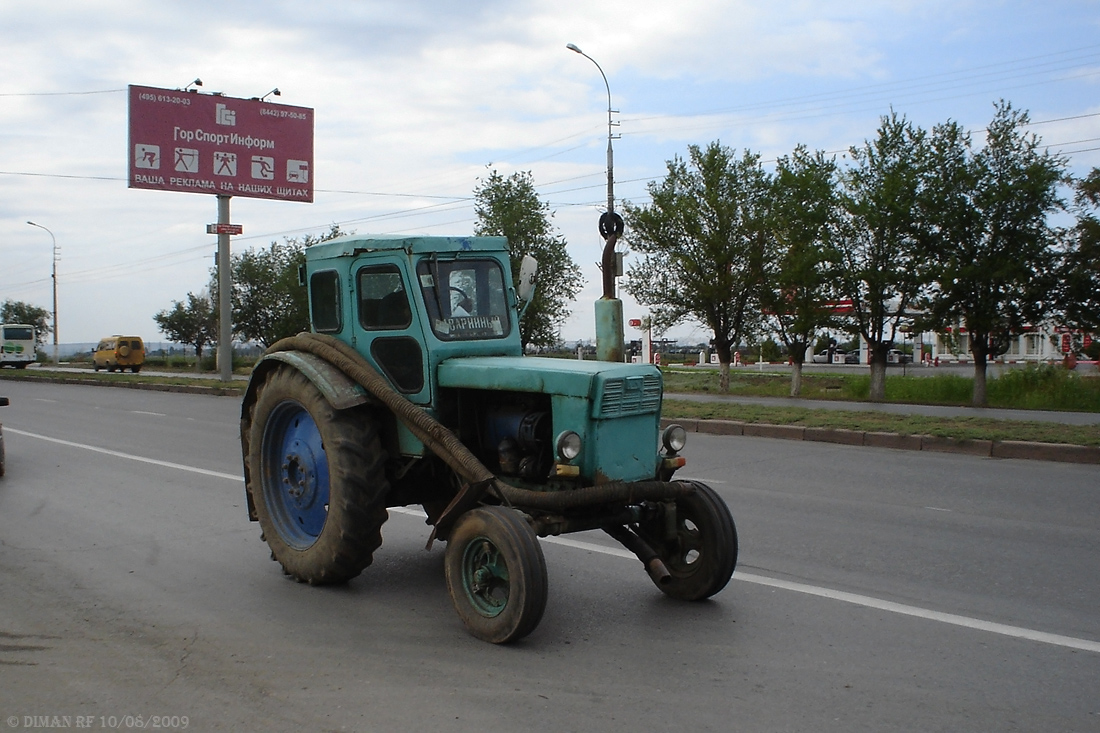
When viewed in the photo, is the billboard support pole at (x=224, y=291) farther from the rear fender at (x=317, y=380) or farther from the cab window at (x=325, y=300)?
the cab window at (x=325, y=300)

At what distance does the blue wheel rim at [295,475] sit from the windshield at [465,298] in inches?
47.0

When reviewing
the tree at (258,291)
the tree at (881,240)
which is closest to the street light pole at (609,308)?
the tree at (881,240)

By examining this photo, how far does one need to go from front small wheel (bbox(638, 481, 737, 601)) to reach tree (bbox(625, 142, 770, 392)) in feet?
87.2

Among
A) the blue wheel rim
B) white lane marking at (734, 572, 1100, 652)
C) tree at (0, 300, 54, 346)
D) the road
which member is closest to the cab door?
the blue wheel rim

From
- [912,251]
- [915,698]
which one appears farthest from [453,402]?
[912,251]

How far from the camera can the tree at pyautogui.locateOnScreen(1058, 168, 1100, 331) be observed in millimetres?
24891

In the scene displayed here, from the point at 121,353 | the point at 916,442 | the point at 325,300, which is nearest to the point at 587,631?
the point at 325,300

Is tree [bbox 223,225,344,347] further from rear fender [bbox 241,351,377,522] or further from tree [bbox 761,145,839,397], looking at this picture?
rear fender [bbox 241,351,377,522]

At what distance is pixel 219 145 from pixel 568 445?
26.8 metres

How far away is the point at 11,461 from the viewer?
12.5m

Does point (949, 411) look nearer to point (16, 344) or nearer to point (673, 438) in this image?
point (673, 438)

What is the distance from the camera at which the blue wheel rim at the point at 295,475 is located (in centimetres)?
648
